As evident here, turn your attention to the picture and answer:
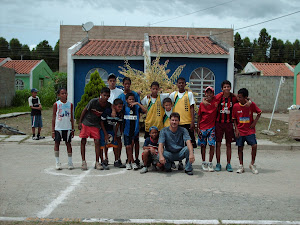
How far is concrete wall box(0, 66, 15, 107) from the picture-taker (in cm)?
2558

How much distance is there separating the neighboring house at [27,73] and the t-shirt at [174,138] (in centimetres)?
3483

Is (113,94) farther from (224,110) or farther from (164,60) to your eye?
(164,60)

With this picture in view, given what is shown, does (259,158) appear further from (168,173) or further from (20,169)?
(20,169)

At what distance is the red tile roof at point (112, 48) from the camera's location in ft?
52.6

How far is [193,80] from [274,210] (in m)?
12.2

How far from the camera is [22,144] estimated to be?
33.8 feet

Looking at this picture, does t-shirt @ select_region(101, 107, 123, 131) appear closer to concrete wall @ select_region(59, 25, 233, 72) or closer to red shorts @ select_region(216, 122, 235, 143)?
red shorts @ select_region(216, 122, 235, 143)

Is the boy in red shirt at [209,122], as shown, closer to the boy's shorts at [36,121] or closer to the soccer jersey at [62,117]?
the soccer jersey at [62,117]

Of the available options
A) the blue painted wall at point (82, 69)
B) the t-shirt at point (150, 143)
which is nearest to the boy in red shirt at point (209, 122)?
the t-shirt at point (150, 143)

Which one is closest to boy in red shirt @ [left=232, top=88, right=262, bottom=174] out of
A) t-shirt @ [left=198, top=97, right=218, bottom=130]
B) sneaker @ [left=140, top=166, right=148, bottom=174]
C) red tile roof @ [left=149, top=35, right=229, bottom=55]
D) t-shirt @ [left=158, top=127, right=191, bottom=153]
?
t-shirt @ [left=198, top=97, right=218, bottom=130]

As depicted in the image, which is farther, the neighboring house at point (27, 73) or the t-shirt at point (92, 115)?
the neighboring house at point (27, 73)

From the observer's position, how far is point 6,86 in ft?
86.8

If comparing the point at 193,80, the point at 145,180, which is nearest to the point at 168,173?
the point at 145,180

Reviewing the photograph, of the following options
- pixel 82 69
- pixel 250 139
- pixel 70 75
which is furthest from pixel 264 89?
pixel 250 139
